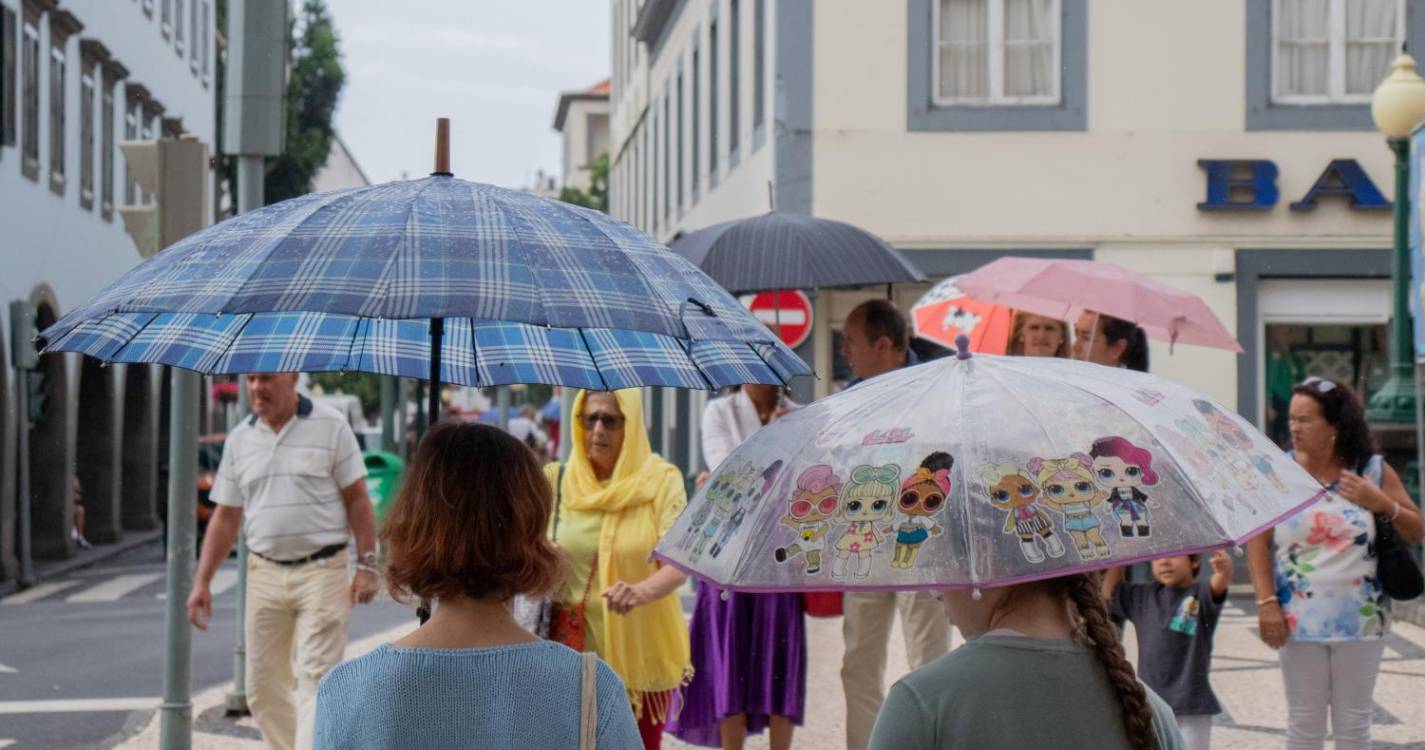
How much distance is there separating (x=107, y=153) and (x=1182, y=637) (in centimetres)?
2973

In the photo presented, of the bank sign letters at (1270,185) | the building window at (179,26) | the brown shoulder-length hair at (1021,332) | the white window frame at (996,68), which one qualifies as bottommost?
the brown shoulder-length hair at (1021,332)

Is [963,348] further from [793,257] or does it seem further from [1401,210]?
[1401,210]

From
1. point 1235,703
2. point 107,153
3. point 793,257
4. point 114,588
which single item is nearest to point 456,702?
point 793,257

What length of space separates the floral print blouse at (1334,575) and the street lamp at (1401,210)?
963cm

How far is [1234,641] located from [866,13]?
896 centimetres

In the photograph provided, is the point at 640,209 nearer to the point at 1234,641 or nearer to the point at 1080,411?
the point at 1234,641

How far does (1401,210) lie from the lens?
55.4ft

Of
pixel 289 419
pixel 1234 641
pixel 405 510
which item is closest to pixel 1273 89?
pixel 1234 641

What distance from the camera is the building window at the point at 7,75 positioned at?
2562 centimetres

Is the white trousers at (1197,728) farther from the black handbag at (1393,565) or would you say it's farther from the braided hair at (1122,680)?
the braided hair at (1122,680)

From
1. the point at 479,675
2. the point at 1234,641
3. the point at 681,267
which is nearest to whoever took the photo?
the point at 479,675

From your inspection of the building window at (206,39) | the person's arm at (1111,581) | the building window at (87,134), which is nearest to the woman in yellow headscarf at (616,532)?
the person's arm at (1111,581)

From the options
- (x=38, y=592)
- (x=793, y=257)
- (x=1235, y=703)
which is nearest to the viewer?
(x=793, y=257)

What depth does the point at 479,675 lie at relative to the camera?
3219 millimetres
